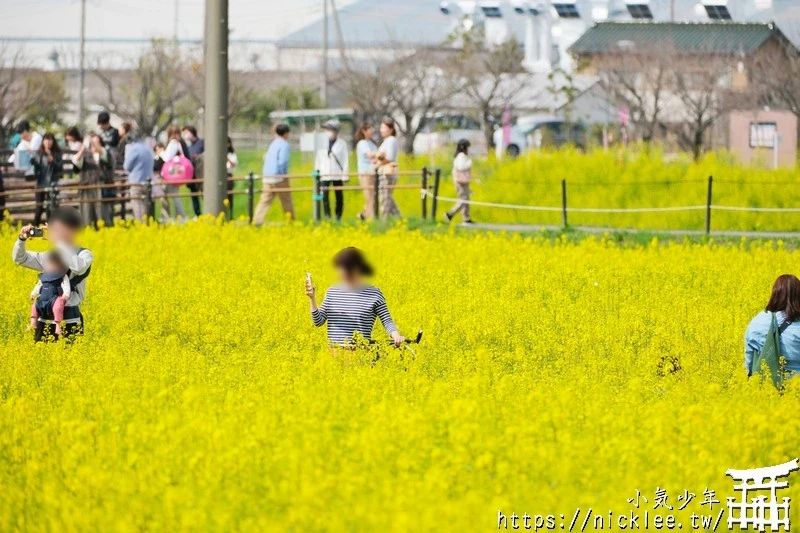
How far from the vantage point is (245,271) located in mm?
15766

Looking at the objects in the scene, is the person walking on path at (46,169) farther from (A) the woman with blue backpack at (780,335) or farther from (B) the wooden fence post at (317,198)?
(A) the woman with blue backpack at (780,335)

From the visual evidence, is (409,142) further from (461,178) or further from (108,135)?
(108,135)

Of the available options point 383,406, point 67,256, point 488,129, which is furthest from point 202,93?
point 383,406

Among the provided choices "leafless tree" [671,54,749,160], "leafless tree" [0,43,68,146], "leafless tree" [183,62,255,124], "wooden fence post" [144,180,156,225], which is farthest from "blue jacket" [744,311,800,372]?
"leafless tree" [183,62,255,124]

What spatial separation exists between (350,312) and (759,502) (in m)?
3.78

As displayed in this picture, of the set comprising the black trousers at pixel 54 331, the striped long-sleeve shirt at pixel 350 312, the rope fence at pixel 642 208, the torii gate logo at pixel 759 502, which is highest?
the rope fence at pixel 642 208

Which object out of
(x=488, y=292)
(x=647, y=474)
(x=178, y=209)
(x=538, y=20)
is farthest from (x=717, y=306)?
(x=538, y=20)

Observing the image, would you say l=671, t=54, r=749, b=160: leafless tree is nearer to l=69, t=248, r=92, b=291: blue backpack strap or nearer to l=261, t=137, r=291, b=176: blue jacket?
l=261, t=137, r=291, b=176: blue jacket

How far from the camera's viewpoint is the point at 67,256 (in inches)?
421

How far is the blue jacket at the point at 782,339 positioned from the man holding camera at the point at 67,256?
432 cm

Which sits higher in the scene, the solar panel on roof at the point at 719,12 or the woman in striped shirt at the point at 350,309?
the solar panel on roof at the point at 719,12

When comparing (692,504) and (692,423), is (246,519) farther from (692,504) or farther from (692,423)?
(692,423)

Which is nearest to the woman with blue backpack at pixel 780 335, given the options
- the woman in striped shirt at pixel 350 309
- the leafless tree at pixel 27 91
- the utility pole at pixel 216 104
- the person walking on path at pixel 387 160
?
the woman in striped shirt at pixel 350 309

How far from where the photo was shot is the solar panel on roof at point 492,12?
70.5 m
